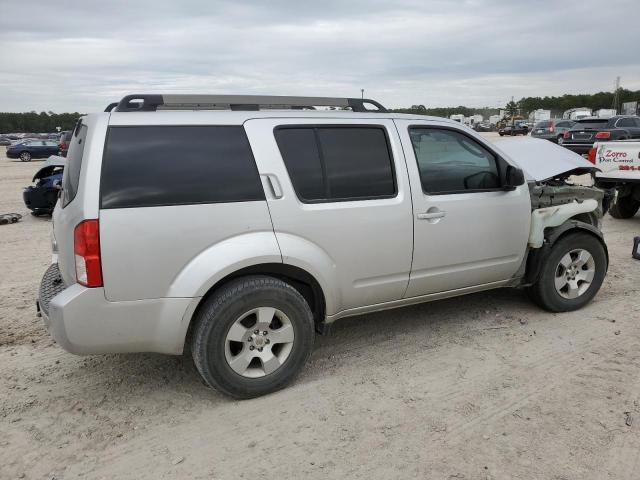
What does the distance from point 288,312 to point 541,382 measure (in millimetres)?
1761

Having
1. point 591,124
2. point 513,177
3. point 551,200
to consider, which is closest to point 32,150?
point 591,124

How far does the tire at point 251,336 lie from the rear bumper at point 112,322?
0.17 metres

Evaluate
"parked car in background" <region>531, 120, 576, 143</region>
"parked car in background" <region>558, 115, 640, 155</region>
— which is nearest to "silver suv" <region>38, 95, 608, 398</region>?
"parked car in background" <region>558, 115, 640, 155</region>

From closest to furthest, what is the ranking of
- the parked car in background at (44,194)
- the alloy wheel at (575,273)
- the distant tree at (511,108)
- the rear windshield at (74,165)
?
the rear windshield at (74,165) < the alloy wheel at (575,273) < the parked car in background at (44,194) < the distant tree at (511,108)

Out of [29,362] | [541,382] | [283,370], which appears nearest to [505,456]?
[541,382]

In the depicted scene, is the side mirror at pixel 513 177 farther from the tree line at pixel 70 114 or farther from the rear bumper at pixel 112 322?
the tree line at pixel 70 114

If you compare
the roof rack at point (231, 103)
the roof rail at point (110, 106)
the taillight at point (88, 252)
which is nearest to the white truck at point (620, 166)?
the roof rack at point (231, 103)

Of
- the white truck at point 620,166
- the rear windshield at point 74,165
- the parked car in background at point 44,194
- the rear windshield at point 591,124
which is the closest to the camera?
the rear windshield at point 74,165

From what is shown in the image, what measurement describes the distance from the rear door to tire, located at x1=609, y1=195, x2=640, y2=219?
6.82 metres

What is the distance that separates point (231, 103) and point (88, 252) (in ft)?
4.80

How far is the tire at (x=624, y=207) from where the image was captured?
29.2ft

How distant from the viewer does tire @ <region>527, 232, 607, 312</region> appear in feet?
14.8

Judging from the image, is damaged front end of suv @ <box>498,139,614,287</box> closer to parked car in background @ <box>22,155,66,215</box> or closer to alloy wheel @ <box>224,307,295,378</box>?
alloy wheel @ <box>224,307,295,378</box>

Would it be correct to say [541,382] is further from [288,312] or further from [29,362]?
[29,362]
